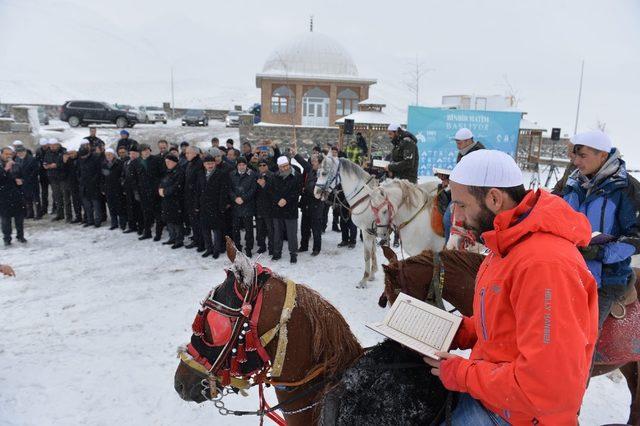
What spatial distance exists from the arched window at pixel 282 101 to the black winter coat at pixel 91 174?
24007 mm

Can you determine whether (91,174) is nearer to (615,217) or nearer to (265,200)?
(265,200)

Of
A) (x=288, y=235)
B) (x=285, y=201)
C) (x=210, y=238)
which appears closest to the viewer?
(x=285, y=201)

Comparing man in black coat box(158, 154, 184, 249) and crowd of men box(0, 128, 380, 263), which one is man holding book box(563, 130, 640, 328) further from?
man in black coat box(158, 154, 184, 249)

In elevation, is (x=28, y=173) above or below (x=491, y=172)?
below

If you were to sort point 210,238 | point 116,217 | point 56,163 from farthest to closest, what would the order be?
point 56,163
point 116,217
point 210,238

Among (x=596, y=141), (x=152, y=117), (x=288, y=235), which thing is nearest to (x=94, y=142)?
(x=288, y=235)

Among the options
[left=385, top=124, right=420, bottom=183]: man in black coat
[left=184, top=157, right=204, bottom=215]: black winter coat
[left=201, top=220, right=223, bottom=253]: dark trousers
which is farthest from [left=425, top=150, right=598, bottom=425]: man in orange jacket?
[left=184, top=157, right=204, bottom=215]: black winter coat

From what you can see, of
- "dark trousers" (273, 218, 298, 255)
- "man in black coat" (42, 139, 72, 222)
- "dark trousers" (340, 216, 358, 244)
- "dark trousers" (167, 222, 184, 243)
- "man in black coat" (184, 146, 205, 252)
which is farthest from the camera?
"man in black coat" (42, 139, 72, 222)

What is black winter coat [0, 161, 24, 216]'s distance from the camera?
858 centimetres

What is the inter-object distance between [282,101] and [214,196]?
2659 cm

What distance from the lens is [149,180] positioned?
363 inches

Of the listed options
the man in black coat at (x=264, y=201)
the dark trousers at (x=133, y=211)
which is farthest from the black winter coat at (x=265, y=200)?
the dark trousers at (x=133, y=211)

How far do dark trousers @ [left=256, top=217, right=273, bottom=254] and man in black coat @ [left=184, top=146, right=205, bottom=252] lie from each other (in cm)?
125

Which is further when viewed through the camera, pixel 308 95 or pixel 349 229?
pixel 308 95
